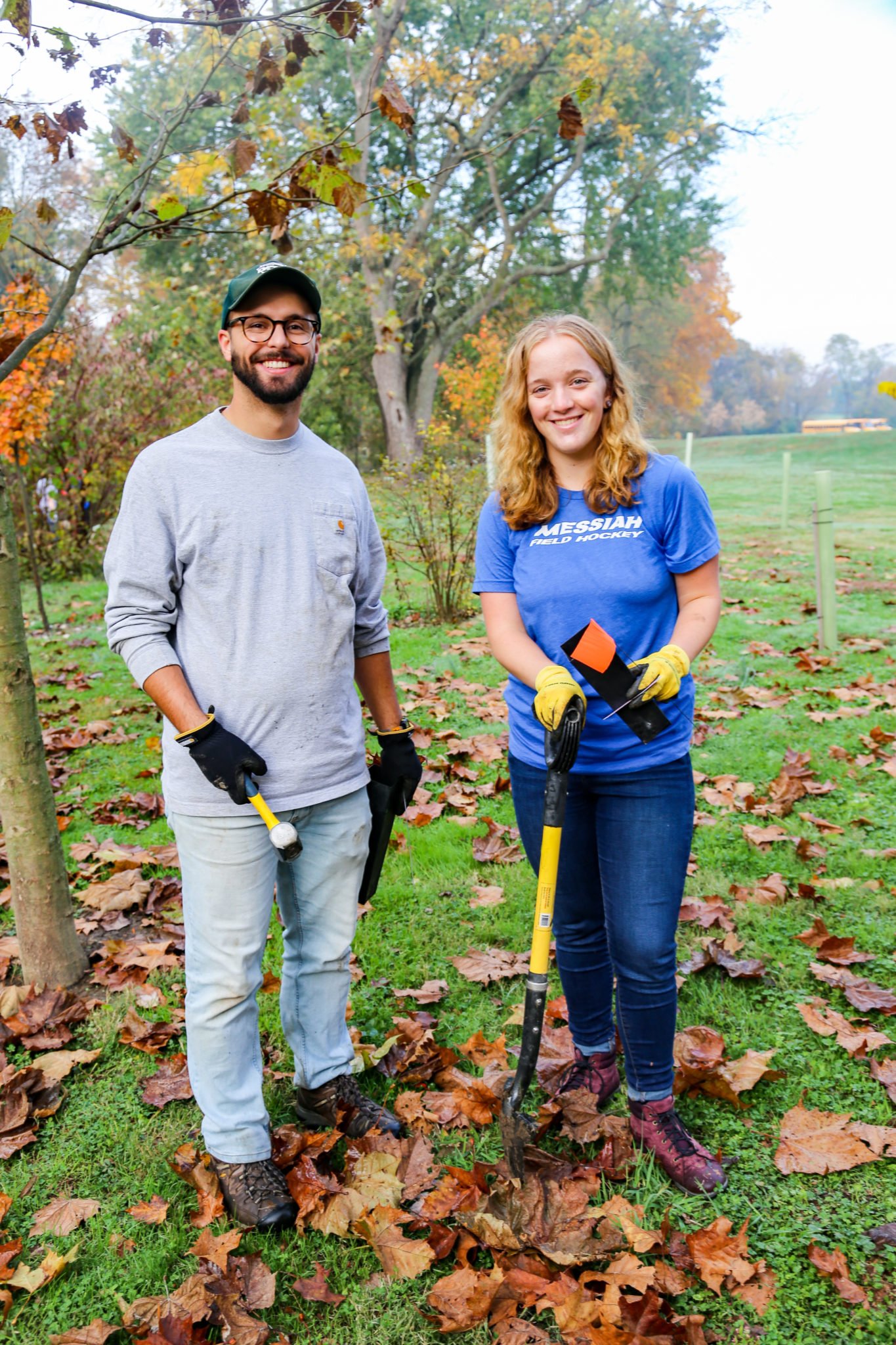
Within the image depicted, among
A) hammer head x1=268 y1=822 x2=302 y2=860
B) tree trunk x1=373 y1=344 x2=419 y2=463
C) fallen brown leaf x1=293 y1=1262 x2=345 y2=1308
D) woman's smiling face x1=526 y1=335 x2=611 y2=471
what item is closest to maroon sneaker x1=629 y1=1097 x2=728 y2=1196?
fallen brown leaf x1=293 y1=1262 x2=345 y2=1308

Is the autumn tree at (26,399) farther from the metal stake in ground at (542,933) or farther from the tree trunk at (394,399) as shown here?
the tree trunk at (394,399)

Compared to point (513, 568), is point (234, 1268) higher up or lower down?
lower down

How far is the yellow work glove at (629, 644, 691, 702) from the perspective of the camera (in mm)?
2146

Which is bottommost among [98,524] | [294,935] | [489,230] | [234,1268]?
[234,1268]

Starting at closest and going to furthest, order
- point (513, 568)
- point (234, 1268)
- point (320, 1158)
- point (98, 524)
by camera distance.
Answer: point (234, 1268) < point (513, 568) < point (320, 1158) < point (98, 524)

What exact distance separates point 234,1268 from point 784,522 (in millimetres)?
15162

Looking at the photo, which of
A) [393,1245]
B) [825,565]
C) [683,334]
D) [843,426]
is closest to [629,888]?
[393,1245]

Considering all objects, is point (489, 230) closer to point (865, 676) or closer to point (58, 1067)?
point (865, 676)

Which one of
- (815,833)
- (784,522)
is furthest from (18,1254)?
(784,522)

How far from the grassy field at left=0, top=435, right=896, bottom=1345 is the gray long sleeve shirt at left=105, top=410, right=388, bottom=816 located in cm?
110

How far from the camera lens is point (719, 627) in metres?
8.20

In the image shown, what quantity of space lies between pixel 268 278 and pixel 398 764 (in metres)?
1.33

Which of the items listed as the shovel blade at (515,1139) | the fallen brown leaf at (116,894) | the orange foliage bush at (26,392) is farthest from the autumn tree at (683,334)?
the shovel blade at (515,1139)

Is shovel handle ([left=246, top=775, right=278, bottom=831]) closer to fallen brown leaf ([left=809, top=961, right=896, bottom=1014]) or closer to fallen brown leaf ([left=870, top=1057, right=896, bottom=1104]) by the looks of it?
fallen brown leaf ([left=870, top=1057, right=896, bottom=1104])
